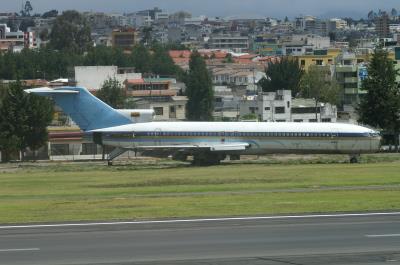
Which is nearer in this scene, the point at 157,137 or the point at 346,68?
the point at 157,137

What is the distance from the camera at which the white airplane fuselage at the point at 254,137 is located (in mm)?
68062

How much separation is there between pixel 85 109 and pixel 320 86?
7935 centimetres

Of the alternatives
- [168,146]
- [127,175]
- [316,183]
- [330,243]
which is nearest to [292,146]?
[168,146]

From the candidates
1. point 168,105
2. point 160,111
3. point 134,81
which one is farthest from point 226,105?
point 160,111

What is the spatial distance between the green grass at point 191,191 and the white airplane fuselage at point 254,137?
→ 425cm

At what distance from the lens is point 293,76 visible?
15362 cm

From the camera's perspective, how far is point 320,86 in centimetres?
14488

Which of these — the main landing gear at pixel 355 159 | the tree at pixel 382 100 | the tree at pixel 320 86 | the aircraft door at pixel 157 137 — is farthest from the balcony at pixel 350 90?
the aircraft door at pixel 157 137

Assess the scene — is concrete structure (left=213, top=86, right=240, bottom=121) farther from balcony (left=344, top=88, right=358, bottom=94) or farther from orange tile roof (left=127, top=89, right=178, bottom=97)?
balcony (left=344, top=88, right=358, bottom=94)

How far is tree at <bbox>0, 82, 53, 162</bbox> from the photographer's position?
8200 centimetres

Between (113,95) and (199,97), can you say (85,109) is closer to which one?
(113,95)

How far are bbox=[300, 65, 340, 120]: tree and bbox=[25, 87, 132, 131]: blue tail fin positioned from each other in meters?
69.5

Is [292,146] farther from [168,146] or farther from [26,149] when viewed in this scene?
[26,149]

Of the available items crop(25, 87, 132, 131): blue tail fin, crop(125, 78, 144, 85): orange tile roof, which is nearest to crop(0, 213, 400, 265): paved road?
crop(25, 87, 132, 131): blue tail fin
